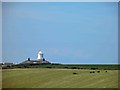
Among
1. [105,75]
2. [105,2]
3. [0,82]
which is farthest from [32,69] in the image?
[105,2]

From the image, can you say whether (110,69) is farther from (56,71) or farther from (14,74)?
(14,74)

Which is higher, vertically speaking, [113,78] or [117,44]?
[117,44]

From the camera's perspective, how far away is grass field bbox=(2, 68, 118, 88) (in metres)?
5.39

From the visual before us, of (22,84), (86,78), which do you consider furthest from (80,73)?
(22,84)

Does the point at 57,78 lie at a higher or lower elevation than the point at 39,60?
lower

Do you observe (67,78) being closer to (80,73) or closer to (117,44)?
(80,73)

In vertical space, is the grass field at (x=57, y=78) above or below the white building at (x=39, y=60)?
below

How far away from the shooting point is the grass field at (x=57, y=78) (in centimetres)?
539

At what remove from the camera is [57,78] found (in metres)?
5.46

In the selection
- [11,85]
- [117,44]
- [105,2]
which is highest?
[105,2]

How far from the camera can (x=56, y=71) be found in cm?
543

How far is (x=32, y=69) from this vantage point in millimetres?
5469

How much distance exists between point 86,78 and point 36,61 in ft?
2.38

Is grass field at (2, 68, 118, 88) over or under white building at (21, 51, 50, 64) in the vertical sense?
under
